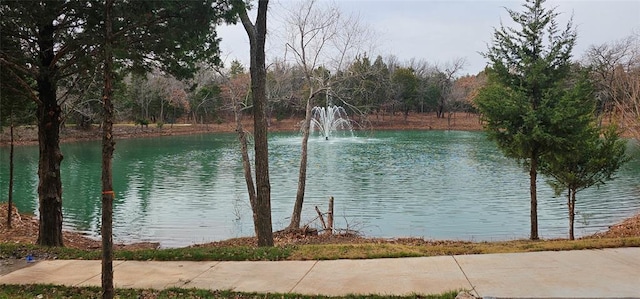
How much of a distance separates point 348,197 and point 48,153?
12176 millimetres

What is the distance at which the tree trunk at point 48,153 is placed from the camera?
10.0m

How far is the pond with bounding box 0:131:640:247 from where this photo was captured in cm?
1534

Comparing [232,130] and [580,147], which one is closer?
[580,147]

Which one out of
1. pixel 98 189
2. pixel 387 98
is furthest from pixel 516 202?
pixel 387 98

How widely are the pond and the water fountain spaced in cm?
1851

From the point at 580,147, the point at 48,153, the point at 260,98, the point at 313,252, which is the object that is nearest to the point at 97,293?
the point at 313,252

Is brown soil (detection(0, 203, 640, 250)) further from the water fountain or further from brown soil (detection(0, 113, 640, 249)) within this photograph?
the water fountain

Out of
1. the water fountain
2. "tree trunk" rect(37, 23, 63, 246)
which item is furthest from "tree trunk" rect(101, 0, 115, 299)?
the water fountain

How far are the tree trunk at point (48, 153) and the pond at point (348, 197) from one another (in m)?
3.84

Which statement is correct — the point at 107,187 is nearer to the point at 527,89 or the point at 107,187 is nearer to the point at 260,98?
the point at 260,98

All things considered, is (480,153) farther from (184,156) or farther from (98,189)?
(98,189)

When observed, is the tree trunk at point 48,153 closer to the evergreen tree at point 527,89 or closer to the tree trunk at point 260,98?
the tree trunk at point 260,98

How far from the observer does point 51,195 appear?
1038 cm

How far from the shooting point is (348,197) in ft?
66.3
